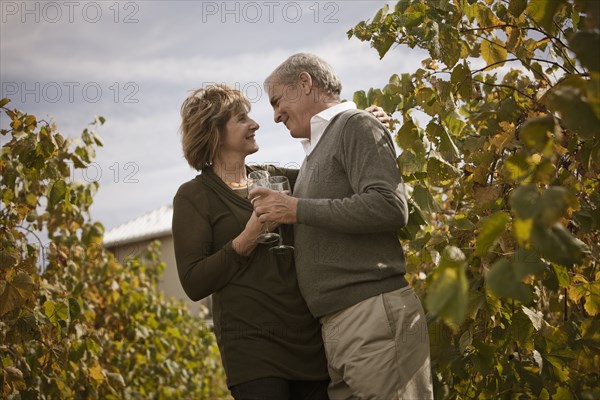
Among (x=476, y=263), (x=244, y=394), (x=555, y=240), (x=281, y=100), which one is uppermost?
(x=281, y=100)

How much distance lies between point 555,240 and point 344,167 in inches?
50.9

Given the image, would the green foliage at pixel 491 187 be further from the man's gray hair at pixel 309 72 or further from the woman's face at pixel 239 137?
the woman's face at pixel 239 137

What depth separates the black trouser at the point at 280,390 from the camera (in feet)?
7.78

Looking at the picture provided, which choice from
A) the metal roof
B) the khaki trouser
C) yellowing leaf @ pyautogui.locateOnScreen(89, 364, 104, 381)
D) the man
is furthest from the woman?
the metal roof

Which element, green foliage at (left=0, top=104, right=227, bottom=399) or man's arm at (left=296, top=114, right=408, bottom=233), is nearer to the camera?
man's arm at (left=296, top=114, right=408, bottom=233)

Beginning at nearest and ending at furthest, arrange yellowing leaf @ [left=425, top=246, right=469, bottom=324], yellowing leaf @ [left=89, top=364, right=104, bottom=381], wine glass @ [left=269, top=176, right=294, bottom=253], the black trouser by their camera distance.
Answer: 1. yellowing leaf @ [left=425, top=246, right=469, bottom=324]
2. the black trouser
3. wine glass @ [left=269, top=176, right=294, bottom=253]
4. yellowing leaf @ [left=89, top=364, right=104, bottom=381]

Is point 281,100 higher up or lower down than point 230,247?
higher up

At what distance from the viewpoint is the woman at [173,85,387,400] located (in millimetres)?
2428

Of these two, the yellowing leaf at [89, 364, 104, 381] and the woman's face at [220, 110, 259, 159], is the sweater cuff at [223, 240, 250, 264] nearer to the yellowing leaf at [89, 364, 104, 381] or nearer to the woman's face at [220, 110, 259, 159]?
the woman's face at [220, 110, 259, 159]

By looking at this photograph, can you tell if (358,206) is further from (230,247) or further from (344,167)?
(230,247)

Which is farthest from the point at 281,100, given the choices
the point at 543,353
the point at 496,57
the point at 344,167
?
the point at 543,353

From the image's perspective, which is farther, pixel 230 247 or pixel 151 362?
pixel 151 362

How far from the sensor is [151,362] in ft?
22.6

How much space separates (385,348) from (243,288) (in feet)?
2.05
